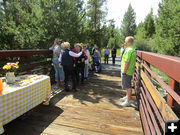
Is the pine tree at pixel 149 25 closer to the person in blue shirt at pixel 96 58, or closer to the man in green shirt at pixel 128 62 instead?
the person in blue shirt at pixel 96 58

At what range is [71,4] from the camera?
6527 millimetres

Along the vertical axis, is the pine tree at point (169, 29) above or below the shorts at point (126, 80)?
above

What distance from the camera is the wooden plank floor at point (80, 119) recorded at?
8.45 ft

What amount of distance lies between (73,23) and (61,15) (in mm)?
697

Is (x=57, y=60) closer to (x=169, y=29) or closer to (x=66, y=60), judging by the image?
(x=66, y=60)

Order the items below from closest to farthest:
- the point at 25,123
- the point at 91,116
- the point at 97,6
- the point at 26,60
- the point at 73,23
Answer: the point at 25,123
the point at 91,116
the point at 26,60
the point at 73,23
the point at 97,6

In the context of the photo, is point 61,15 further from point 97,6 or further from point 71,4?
point 97,6

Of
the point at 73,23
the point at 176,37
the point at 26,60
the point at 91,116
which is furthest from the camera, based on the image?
the point at 176,37

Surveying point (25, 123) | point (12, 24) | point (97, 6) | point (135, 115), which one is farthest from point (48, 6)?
point (97, 6)

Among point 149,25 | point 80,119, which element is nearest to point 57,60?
point 80,119

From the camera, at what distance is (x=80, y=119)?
3.00 m

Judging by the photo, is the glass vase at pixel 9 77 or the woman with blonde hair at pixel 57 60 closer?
the glass vase at pixel 9 77

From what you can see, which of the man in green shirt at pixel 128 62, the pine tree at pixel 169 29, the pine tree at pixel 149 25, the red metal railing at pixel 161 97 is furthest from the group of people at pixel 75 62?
the pine tree at pixel 149 25

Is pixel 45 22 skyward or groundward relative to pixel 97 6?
groundward
